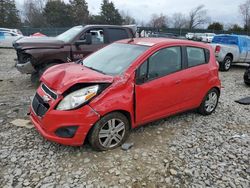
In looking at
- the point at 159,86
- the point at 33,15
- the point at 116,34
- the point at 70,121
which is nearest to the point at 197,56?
the point at 159,86

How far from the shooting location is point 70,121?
3486 millimetres

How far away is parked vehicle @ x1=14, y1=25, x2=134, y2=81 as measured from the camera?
278 inches

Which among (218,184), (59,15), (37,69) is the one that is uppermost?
(59,15)

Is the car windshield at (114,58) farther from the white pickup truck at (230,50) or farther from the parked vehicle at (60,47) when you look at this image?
the white pickup truck at (230,50)

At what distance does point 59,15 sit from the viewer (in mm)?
48188

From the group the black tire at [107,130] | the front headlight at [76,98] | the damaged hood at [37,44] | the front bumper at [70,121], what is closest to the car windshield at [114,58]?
the front headlight at [76,98]

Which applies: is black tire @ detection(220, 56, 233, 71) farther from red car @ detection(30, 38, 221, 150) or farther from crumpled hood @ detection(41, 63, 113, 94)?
crumpled hood @ detection(41, 63, 113, 94)

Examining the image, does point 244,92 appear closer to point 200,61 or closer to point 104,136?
point 200,61

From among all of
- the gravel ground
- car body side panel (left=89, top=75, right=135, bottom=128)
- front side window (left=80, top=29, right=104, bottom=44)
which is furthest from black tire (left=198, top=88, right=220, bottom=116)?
front side window (left=80, top=29, right=104, bottom=44)

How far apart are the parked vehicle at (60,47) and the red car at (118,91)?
9.04ft

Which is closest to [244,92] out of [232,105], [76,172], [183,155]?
[232,105]

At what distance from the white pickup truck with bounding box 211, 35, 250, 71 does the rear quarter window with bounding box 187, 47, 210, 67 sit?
7.19m

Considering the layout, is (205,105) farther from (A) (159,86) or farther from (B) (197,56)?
(A) (159,86)

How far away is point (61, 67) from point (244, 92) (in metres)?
6.11
